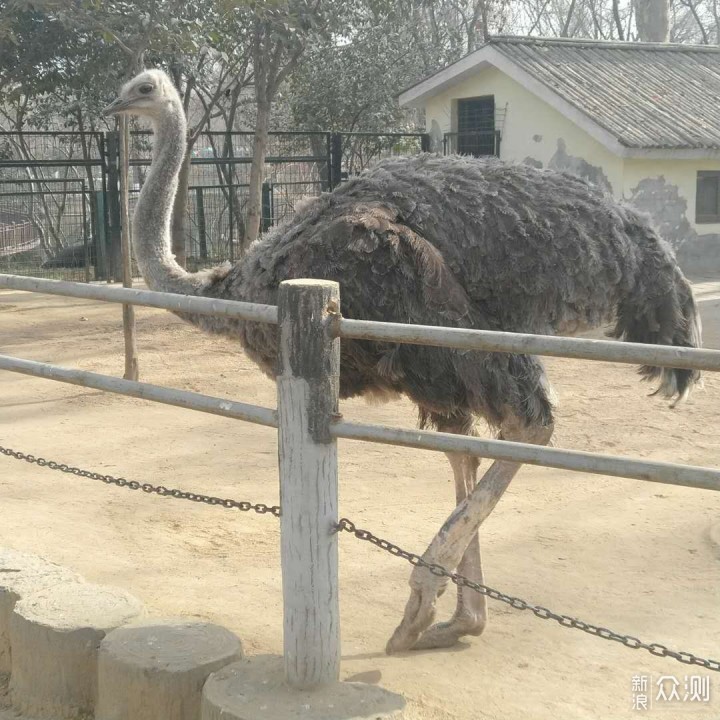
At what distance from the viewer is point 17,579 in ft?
10.4

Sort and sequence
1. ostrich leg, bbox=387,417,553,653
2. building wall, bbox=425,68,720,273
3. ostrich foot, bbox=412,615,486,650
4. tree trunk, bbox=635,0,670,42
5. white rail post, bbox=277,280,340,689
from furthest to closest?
tree trunk, bbox=635,0,670,42, building wall, bbox=425,68,720,273, ostrich foot, bbox=412,615,486,650, ostrich leg, bbox=387,417,553,653, white rail post, bbox=277,280,340,689

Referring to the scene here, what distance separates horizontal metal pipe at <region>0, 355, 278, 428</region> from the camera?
250cm

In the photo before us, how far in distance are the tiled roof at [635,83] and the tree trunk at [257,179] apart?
13.7ft

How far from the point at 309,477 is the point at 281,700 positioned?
51 cm

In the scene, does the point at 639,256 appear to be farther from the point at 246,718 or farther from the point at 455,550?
the point at 246,718

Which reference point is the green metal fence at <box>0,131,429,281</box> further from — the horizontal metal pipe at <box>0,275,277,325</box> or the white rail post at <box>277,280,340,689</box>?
the white rail post at <box>277,280,340,689</box>

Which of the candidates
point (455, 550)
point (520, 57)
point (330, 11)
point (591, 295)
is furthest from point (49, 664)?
point (520, 57)

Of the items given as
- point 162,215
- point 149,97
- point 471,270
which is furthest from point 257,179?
point 471,270

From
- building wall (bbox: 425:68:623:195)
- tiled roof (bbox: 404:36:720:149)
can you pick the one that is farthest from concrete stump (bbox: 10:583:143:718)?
building wall (bbox: 425:68:623:195)

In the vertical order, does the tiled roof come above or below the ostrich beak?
above

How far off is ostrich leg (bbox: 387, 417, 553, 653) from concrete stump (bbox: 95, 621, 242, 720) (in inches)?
31.1

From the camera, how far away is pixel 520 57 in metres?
14.0

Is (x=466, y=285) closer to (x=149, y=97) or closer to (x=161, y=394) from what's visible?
(x=161, y=394)

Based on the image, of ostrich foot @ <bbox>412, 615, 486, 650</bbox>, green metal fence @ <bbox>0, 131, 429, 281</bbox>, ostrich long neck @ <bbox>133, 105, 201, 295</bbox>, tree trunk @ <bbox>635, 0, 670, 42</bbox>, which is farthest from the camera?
tree trunk @ <bbox>635, 0, 670, 42</bbox>
